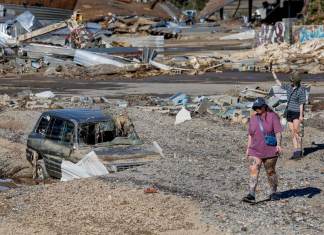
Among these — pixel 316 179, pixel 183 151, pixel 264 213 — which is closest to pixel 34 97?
pixel 183 151

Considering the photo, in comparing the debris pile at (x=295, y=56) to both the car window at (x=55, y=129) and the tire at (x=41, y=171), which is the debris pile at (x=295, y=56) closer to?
the car window at (x=55, y=129)

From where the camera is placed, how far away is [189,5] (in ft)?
398

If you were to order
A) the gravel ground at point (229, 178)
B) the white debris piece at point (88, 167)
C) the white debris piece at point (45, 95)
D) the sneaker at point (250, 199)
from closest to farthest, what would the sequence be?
the gravel ground at point (229, 178) → the sneaker at point (250, 199) → the white debris piece at point (88, 167) → the white debris piece at point (45, 95)

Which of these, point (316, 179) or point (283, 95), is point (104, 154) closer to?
point (316, 179)

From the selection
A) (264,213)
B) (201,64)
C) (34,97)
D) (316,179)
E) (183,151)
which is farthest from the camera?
(201,64)

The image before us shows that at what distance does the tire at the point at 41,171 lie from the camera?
51.9 feet

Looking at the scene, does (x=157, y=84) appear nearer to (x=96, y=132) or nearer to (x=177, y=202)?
(x=96, y=132)

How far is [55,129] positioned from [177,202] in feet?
15.9

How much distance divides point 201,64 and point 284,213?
31.7m

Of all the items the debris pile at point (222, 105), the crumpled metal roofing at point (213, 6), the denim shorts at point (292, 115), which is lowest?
the crumpled metal roofing at point (213, 6)

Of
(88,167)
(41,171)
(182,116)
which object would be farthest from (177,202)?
(182,116)

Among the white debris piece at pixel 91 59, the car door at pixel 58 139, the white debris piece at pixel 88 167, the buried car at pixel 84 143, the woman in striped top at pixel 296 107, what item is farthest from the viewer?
the white debris piece at pixel 91 59

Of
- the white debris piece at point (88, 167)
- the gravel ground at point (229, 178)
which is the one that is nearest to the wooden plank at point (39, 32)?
the gravel ground at point (229, 178)

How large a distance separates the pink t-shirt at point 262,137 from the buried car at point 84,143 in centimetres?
369
